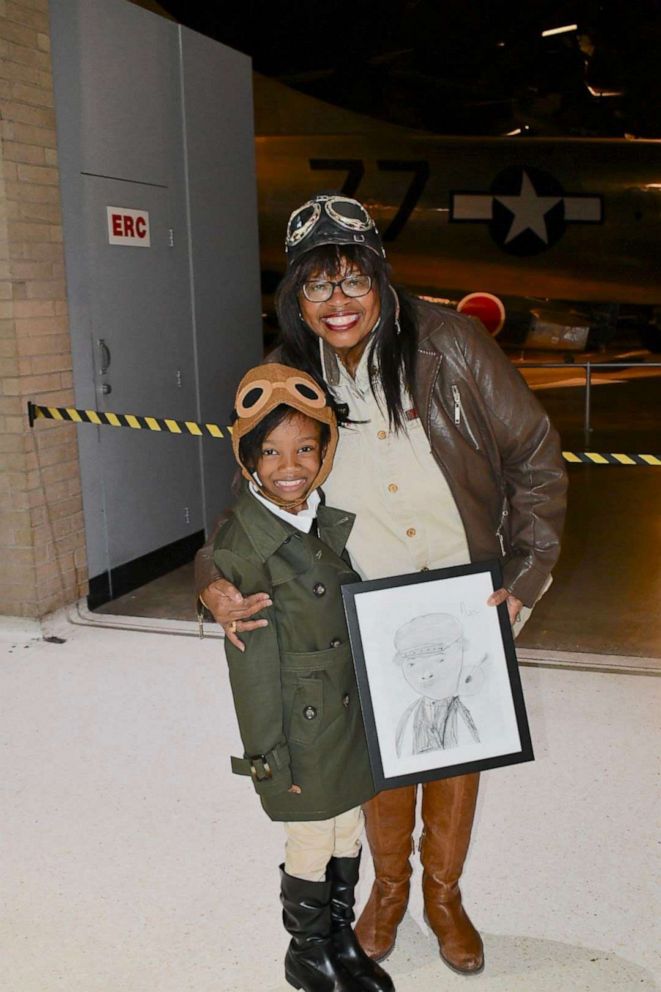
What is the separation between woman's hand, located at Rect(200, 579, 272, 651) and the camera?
1584 millimetres

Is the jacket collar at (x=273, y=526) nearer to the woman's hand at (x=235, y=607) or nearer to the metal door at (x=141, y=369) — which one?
the woman's hand at (x=235, y=607)

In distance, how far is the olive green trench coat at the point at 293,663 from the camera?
164 centimetres

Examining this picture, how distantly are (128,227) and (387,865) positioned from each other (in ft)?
12.1

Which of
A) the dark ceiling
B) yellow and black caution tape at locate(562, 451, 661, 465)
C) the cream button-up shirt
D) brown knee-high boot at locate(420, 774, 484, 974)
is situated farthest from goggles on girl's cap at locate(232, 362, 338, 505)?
→ the dark ceiling

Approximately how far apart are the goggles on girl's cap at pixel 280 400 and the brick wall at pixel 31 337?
274cm

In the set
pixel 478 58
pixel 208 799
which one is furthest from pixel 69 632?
pixel 478 58

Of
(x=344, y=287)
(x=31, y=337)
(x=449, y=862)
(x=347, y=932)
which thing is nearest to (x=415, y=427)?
(x=344, y=287)

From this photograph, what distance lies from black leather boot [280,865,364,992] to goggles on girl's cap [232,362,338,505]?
0.76m

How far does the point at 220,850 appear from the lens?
2443 mm

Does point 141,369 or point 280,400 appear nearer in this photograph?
point 280,400

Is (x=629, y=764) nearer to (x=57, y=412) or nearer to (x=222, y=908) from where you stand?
(x=222, y=908)

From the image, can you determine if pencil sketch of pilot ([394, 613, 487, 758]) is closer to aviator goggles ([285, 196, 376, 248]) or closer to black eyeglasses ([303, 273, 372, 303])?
black eyeglasses ([303, 273, 372, 303])

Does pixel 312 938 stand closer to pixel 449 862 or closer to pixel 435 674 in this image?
pixel 449 862

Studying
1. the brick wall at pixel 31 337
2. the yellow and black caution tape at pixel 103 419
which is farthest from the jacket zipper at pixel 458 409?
the brick wall at pixel 31 337
